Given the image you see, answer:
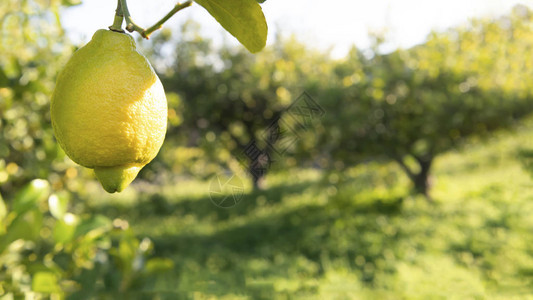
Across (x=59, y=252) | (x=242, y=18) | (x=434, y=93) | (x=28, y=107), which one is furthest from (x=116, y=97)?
(x=434, y=93)

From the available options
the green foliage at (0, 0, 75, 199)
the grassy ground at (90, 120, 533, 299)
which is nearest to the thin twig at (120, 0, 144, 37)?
the green foliage at (0, 0, 75, 199)

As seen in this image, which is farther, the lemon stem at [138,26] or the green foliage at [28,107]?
the green foliage at [28,107]

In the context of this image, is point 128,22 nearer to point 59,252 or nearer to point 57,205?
point 57,205

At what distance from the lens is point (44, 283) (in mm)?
924

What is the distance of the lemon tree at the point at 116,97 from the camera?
0.41 meters

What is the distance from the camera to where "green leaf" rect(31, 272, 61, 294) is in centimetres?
92

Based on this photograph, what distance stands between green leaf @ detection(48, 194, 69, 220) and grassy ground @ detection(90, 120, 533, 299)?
183cm

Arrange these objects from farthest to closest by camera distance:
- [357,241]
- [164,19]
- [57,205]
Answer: [357,241] → [57,205] → [164,19]

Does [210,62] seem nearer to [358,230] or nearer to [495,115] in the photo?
[358,230]

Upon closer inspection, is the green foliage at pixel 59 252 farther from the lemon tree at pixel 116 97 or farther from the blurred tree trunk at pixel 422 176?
the blurred tree trunk at pixel 422 176

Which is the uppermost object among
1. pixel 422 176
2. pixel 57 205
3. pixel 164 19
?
pixel 422 176

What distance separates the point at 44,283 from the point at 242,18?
2.63ft

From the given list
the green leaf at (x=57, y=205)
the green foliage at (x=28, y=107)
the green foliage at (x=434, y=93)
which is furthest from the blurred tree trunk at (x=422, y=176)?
the green leaf at (x=57, y=205)

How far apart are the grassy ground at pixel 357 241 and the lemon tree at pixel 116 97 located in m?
2.43
